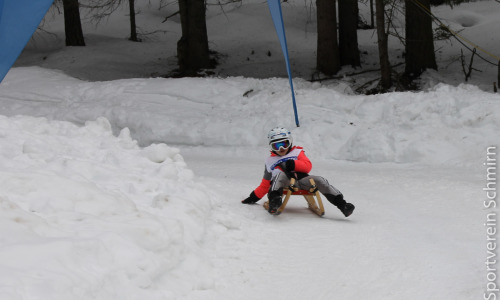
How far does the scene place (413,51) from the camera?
12.7m

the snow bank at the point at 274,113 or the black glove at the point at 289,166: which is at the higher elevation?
the black glove at the point at 289,166

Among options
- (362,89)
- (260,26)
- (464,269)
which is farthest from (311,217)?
(260,26)

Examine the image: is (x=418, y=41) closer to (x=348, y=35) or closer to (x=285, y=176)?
(x=348, y=35)

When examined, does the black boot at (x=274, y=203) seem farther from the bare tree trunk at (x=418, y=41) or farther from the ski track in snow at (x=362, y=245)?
the bare tree trunk at (x=418, y=41)

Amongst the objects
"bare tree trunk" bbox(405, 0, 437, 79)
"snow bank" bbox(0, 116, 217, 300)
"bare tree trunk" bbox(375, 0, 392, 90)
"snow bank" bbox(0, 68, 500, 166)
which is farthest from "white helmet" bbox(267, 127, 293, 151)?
"bare tree trunk" bbox(405, 0, 437, 79)

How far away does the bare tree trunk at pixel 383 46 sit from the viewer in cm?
1164

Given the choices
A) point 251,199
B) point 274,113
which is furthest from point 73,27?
point 251,199

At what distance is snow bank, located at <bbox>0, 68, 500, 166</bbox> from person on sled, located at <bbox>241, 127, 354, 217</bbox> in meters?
3.18

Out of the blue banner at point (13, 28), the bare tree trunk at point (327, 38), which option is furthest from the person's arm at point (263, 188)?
the bare tree trunk at point (327, 38)

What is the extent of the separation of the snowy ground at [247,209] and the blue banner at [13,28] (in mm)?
723

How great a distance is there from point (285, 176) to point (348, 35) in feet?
33.0

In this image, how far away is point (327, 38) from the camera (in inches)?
555

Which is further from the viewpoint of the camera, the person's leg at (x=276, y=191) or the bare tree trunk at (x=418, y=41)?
the bare tree trunk at (x=418, y=41)

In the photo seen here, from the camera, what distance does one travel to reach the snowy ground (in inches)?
136
